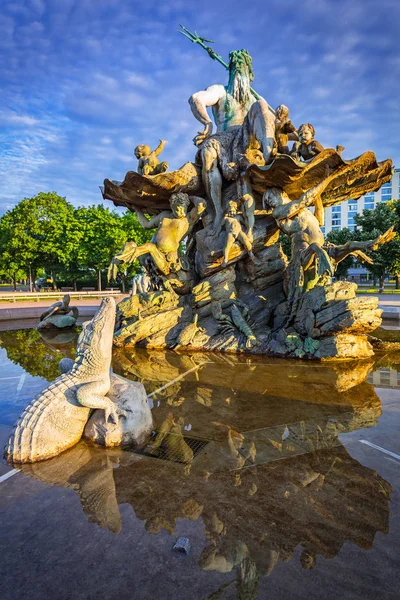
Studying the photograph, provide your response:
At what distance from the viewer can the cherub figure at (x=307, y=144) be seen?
8844 millimetres

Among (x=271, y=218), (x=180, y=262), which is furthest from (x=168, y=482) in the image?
(x=271, y=218)

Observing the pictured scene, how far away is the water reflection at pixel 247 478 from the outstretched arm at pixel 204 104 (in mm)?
8472

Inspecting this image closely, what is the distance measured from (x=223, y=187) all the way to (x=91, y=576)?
985cm

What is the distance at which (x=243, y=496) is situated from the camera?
2545 millimetres

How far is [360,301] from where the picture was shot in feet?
22.1

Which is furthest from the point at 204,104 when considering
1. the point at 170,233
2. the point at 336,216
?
the point at 336,216

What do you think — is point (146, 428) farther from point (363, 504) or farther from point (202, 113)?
point (202, 113)

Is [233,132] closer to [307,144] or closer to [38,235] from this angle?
[307,144]

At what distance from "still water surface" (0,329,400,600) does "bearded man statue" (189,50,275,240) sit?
6.06 meters

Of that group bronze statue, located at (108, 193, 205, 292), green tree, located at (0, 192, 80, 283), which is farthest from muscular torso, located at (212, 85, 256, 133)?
green tree, located at (0, 192, 80, 283)

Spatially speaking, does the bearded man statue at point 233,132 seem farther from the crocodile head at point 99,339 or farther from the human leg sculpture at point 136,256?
the crocodile head at point 99,339

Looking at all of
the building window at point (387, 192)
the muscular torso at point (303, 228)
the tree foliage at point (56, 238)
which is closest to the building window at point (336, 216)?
the building window at point (387, 192)

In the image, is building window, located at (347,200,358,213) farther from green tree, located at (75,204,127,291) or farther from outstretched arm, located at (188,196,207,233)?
outstretched arm, located at (188,196,207,233)

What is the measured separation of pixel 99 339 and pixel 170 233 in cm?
670
